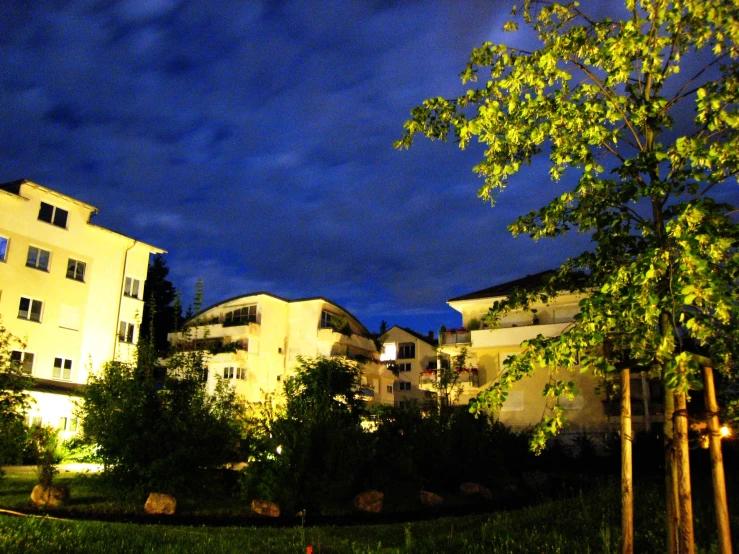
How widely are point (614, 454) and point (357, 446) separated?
18073 millimetres

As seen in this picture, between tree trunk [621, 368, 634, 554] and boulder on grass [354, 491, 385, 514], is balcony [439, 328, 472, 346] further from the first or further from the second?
tree trunk [621, 368, 634, 554]

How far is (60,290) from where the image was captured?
1469 inches

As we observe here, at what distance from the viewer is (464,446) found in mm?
23969

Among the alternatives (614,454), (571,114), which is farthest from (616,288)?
(614,454)

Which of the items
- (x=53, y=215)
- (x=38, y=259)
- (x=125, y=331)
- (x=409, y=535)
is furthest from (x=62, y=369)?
(x=409, y=535)

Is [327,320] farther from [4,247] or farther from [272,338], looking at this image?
[4,247]

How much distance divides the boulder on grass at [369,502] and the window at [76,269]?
27362 mm

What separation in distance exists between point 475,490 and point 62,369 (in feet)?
85.4

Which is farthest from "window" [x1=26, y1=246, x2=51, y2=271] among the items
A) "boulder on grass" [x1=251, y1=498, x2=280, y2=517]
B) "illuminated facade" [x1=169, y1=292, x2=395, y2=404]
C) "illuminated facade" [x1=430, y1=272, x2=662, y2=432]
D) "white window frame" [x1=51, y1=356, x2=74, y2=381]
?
"boulder on grass" [x1=251, y1=498, x2=280, y2=517]

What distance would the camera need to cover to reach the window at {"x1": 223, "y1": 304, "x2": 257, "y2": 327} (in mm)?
53688

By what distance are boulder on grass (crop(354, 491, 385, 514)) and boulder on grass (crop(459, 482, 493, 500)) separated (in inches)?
169

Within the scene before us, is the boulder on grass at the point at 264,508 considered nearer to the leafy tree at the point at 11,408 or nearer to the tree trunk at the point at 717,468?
the leafy tree at the point at 11,408

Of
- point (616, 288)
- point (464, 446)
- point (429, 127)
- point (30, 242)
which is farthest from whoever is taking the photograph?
point (30, 242)

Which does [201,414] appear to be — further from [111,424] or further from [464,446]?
[464,446]
